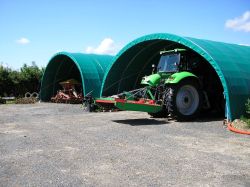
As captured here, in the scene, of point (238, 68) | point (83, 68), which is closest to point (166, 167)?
point (238, 68)

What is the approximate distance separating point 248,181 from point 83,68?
16767 millimetres

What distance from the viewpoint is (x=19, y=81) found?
30.1 m

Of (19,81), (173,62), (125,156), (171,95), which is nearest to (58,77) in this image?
(19,81)

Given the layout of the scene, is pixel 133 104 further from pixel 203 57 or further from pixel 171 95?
pixel 203 57

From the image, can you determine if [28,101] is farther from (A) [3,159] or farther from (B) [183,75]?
(A) [3,159]

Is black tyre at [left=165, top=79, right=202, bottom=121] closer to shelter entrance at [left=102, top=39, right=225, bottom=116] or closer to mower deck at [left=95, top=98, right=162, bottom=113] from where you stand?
mower deck at [left=95, top=98, right=162, bottom=113]

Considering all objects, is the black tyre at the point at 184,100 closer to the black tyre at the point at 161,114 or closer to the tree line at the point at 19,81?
the black tyre at the point at 161,114

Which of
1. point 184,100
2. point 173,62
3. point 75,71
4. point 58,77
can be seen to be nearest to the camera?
point 184,100

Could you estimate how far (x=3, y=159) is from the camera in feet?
22.3

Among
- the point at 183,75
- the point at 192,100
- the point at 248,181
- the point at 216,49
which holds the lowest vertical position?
the point at 248,181

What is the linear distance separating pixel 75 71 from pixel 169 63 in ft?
47.6

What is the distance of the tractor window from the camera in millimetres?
13109

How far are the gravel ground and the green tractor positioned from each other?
1.14m

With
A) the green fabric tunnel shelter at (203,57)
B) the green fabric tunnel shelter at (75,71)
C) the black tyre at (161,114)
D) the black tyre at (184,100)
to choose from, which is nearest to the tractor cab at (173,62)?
the green fabric tunnel shelter at (203,57)
